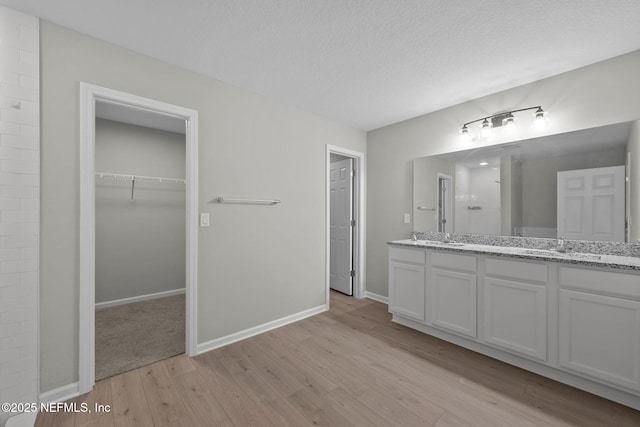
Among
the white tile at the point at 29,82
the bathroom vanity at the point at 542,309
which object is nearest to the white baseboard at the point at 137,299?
the white tile at the point at 29,82

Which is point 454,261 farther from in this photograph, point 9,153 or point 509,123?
point 9,153

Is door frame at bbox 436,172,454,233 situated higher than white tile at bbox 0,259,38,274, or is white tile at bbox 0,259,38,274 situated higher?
door frame at bbox 436,172,454,233

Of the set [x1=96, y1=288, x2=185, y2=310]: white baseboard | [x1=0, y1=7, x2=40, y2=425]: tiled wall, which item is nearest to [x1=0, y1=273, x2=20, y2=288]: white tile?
[x1=0, y1=7, x2=40, y2=425]: tiled wall

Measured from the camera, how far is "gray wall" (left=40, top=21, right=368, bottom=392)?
1700mm

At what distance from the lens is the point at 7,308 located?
60.5 inches

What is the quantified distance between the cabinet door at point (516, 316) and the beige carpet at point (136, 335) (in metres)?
2.66

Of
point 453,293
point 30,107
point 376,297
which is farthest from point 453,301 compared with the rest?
point 30,107

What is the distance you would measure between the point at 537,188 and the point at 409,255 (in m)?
1.29

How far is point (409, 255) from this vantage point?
9.21 feet

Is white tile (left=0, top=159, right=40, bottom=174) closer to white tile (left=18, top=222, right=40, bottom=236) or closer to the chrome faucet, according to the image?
white tile (left=18, top=222, right=40, bottom=236)

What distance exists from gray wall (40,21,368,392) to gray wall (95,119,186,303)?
6.15ft

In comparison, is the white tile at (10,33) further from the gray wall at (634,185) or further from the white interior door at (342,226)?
the gray wall at (634,185)

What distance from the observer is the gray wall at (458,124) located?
2.03 metres

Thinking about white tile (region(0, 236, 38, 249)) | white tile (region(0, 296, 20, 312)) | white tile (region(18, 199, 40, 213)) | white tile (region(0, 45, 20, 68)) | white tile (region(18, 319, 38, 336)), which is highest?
white tile (region(0, 45, 20, 68))
